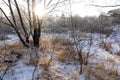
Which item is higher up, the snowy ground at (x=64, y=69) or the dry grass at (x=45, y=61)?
the dry grass at (x=45, y=61)

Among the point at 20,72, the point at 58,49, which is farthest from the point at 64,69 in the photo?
the point at 58,49

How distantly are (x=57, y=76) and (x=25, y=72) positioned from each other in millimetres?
967

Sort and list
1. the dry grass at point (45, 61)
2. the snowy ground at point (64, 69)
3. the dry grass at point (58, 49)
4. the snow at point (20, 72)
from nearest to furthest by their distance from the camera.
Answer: the snow at point (20, 72)
the snowy ground at point (64, 69)
the dry grass at point (45, 61)
the dry grass at point (58, 49)

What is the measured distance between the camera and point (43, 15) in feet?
31.6

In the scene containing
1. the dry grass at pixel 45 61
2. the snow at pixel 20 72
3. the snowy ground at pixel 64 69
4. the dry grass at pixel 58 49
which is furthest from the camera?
the dry grass at pixel 58 49

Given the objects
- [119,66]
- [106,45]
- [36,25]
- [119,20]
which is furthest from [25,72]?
[119,20]

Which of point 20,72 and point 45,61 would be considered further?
point 45,61

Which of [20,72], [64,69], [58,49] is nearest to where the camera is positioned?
[20,72]

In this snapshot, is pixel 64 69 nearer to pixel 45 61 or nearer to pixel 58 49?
pixel 45 61

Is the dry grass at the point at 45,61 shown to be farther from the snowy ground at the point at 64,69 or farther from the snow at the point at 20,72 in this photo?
the snow at the point at 20,72

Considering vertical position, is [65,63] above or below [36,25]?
below

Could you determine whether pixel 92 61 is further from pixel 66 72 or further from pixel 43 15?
pixel 43 15

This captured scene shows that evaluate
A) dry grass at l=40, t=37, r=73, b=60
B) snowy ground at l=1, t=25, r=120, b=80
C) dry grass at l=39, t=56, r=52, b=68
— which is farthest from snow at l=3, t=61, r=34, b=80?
dry grass at l=40, t=37, r=73, b=60

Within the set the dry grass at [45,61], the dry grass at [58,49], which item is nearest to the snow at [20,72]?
the dry grass at [45,61]
